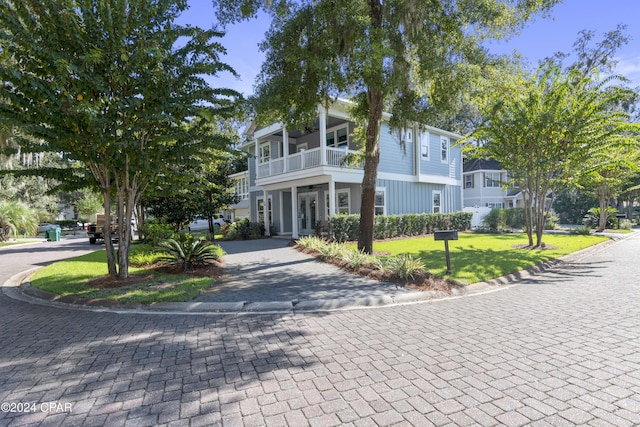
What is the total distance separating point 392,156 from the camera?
18875 mm

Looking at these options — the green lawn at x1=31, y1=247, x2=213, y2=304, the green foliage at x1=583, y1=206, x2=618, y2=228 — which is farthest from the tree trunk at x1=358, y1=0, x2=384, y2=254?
the green foliage at x1=583, y1=206, x2=618, y2=228

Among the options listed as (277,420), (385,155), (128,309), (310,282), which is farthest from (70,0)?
(385,155)

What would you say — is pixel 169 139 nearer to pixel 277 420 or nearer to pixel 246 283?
pixel 246 283

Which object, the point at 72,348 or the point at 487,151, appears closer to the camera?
the point at 72,348

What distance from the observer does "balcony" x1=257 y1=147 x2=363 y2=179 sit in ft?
52.0

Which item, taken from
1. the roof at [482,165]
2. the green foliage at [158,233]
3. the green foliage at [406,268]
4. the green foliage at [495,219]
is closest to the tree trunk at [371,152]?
the green foliage at [406,268]

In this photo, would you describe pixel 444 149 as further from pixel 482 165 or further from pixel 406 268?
pixel 406 268

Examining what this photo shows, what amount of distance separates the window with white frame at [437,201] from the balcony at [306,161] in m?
7.26

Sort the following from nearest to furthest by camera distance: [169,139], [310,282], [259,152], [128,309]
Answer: [128,309] → [169,139] → [310,282] → [259,152]

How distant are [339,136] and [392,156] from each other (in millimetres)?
3309

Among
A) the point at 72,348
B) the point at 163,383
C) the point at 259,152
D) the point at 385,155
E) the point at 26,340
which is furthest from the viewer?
the point at 259,152

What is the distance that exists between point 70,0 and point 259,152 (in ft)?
52.0

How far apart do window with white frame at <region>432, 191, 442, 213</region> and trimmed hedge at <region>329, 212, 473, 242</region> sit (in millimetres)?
1069

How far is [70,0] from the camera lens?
5.87 m
